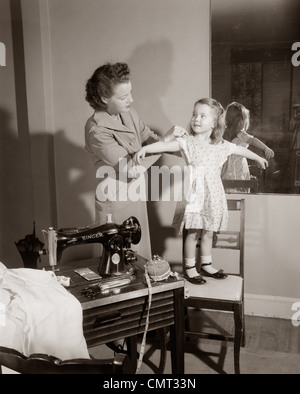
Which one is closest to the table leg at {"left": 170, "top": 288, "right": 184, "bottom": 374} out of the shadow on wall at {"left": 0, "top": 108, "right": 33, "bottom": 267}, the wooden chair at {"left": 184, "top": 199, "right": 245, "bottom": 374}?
the wooden chair at {"left": 184, "top": 199, "right": 245, "bottom": 374}

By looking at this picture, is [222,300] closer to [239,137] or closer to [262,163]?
[262,163]

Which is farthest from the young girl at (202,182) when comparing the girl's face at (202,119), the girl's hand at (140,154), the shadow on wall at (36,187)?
the shadow on wall at (36,187)

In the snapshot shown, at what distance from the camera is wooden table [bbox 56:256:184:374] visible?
1.54 metres

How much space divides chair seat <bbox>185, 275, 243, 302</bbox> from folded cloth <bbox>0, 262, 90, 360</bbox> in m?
0.74

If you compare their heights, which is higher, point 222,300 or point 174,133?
point 174,133

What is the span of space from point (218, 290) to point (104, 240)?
2.48ft

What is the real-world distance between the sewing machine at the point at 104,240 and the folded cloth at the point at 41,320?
199 mm

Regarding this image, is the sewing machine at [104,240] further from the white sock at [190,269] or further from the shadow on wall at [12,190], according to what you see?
the shadow on wall at [12,190]

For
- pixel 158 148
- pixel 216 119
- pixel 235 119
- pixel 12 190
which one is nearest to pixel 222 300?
pixel 158 148

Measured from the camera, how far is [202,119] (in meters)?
2.20

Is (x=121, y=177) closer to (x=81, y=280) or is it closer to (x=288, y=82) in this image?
(x=81, y=280)

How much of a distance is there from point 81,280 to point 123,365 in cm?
82

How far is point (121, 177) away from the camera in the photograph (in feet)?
7.21
